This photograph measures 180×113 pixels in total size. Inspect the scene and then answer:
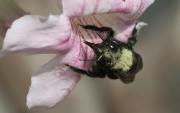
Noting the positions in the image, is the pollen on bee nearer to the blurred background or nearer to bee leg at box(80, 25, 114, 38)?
bee leg at box(80, 25, 114, 38)

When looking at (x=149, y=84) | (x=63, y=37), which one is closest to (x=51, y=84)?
(x=63, y=37)

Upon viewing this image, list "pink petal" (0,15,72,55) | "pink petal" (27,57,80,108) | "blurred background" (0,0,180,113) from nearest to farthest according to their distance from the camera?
1. "pink petal" (0,15,72,55)
2. "pink petal" (27,57,80,108)
3. "blurred background" (0,0,180,113)

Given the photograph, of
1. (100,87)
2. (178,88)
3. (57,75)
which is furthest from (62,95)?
(178,88)

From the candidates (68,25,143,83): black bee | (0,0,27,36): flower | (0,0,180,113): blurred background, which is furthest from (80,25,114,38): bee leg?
(0,0,180,113): blurred background

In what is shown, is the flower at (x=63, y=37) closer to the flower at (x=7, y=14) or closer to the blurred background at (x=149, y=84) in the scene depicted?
the flower at (x=7, y=14)

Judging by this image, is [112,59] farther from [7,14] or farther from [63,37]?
[7,14]

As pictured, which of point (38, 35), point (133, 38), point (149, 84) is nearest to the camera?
point (38, 35)

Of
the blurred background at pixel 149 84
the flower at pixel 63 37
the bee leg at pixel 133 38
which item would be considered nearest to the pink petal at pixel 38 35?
the flower at pixel 63 37
